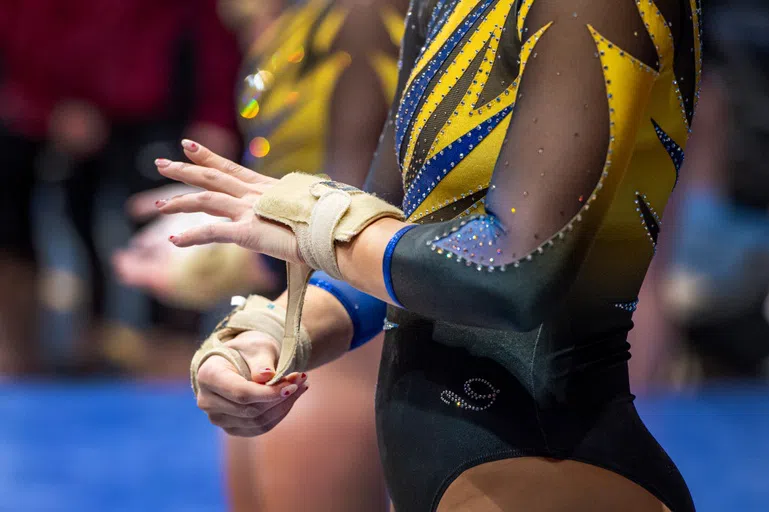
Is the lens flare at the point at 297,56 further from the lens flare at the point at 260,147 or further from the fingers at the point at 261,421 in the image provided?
the fingers at the point at 261,421

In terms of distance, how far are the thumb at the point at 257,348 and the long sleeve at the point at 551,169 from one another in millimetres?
267

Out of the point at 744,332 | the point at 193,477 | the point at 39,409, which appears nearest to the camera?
the point at 193,477

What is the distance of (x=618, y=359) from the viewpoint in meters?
0.98

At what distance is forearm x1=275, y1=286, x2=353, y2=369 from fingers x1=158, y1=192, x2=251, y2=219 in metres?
0.22

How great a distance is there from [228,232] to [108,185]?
364 cm

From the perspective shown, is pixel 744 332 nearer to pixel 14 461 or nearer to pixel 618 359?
pixel 14 461

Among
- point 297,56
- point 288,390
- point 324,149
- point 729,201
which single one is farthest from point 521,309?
point 729,201

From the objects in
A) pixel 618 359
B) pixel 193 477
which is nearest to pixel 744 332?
pixel 193 477

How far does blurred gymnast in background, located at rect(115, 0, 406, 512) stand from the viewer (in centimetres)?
159

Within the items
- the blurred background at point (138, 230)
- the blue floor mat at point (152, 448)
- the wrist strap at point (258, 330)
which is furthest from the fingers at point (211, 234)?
the blurred background at point (138, 230)

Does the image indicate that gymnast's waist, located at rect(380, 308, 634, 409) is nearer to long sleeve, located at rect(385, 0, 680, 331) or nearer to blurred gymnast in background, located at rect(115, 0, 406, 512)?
long sleeve, located at rect(385, 0, 680, 331)

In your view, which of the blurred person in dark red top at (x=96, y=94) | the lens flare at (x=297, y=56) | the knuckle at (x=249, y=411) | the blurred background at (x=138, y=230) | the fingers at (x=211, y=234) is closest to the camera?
the fingers at (x=211, y=234)

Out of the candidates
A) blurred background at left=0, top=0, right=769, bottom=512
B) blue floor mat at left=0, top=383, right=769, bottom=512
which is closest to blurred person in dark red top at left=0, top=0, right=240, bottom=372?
blurred background at left=0, top=0, right=769, bottom=512

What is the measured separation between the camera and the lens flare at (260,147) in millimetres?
1774
